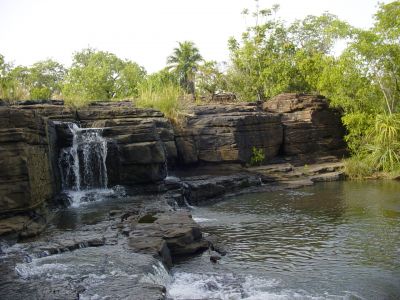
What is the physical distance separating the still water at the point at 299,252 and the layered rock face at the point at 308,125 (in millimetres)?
7637

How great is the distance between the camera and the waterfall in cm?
1307

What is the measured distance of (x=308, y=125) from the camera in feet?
71.8

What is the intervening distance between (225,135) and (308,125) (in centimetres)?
551

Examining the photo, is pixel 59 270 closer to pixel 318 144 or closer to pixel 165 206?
pixel 165 206

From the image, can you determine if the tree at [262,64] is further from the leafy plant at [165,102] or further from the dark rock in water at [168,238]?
the dark rock in water at [168,238]

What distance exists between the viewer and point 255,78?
29.2 metres

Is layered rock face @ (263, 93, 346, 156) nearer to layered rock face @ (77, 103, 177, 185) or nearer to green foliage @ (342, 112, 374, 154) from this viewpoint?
green foliage @ (342, 112, 374, 154)

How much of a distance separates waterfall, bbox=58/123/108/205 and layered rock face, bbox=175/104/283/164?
475cm

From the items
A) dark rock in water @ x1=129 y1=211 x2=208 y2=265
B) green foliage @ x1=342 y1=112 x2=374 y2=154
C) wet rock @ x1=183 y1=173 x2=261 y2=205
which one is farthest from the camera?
green foliage @ x1=342 y1=112 x2=374 y2=154

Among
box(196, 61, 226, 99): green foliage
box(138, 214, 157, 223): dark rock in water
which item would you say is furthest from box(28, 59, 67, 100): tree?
box(138, 214, 157, 223): dark rock in water

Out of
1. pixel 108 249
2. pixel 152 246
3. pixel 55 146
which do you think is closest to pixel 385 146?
pixel 55 146

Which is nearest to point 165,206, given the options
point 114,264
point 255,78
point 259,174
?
point 114,264

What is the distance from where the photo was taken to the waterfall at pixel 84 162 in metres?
13.1

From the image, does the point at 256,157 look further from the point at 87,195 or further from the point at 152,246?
the point at 152,246
